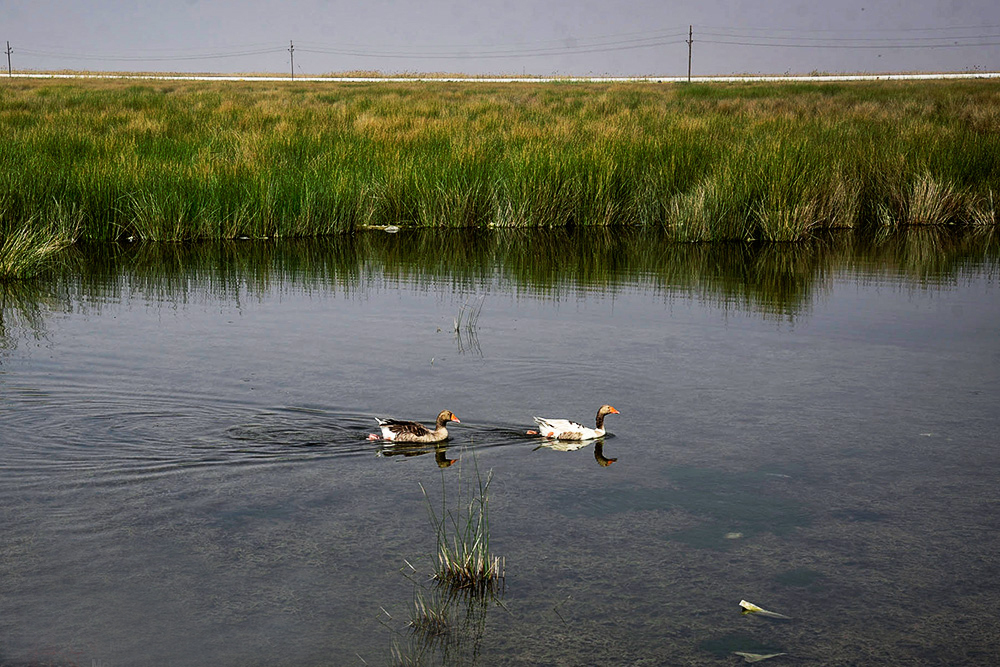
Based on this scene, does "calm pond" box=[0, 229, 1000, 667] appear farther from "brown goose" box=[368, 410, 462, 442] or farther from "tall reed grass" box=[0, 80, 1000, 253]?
"tall reed grass" box=[0, 80, 1000, 253]

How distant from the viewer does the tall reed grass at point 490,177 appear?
51.6ft

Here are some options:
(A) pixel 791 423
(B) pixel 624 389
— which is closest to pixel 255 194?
(B) pixel 624 389

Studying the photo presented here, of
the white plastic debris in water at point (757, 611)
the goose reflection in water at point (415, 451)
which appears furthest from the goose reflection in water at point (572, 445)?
the white plastic debris in water at point (757, 611)

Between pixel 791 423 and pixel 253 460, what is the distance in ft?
11.2

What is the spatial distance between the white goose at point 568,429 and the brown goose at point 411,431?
56 centimetres

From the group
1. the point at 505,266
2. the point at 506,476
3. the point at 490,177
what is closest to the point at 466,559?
the point at 506,476

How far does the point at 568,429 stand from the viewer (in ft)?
21.4

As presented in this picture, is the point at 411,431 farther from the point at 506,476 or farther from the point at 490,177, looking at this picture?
the point at 490,177

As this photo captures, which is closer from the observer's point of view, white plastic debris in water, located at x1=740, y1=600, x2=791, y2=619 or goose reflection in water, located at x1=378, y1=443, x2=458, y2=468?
white plastic debris in water, located at x1=740, y1=600, x2=791, y2=619

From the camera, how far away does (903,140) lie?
20.1 metres

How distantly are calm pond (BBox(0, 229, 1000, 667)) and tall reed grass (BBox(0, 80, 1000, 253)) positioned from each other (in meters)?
4.29

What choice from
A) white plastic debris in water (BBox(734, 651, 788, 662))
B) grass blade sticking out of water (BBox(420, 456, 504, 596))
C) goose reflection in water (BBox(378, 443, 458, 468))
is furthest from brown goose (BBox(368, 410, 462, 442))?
white plastic debris in water (BBox(734, 651, 788, 662))

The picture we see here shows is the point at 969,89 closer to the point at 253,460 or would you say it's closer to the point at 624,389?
the point at 624,389

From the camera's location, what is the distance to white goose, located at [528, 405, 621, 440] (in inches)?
257
